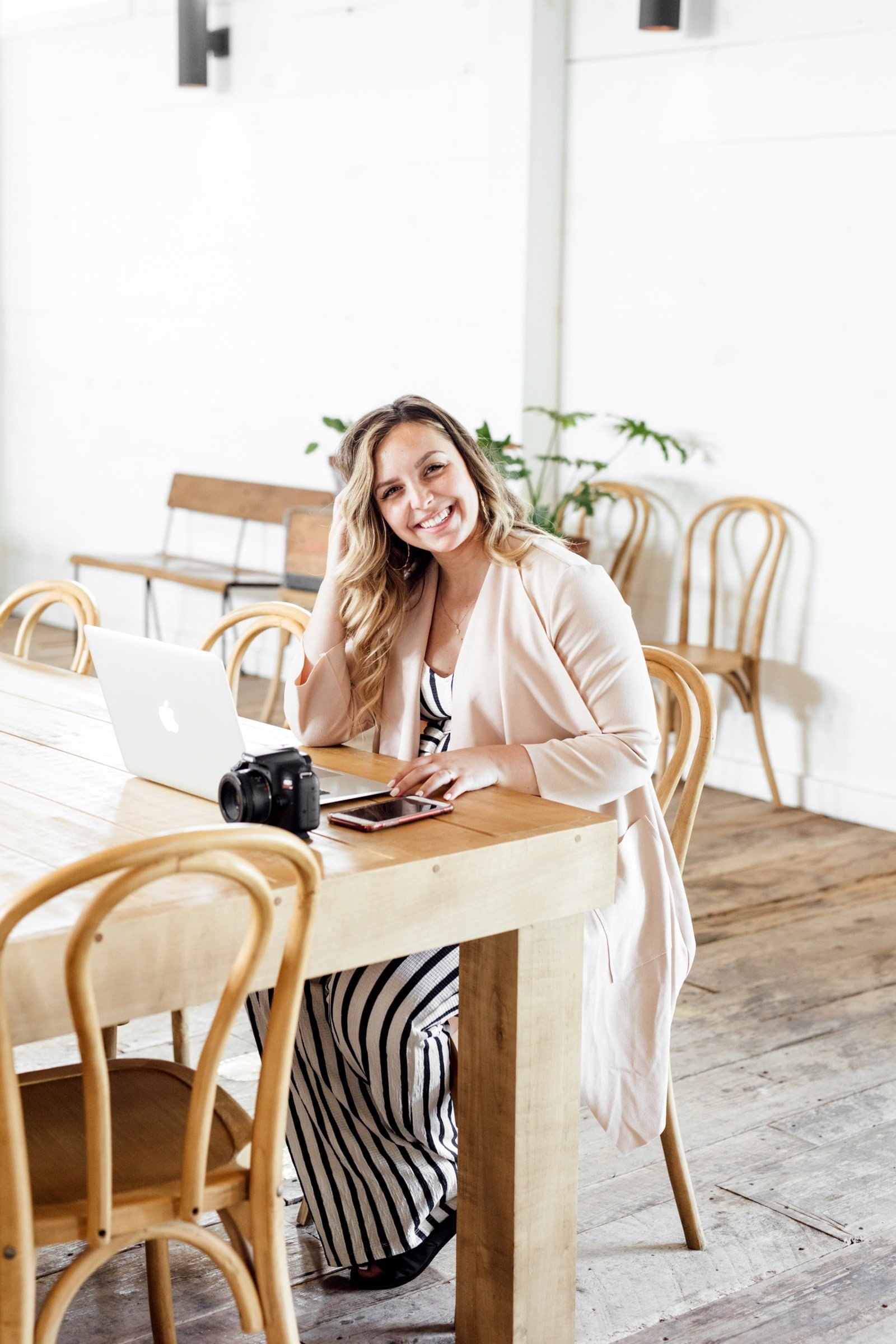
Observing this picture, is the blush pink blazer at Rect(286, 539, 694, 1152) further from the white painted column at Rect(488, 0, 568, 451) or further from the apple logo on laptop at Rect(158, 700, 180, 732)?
the white painted column at Rect(488, 0, 568, 451)

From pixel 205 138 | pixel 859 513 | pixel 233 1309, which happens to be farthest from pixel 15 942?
pixel 205 138

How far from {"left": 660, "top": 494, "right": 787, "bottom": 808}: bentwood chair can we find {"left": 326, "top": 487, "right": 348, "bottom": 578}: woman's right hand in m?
2.18

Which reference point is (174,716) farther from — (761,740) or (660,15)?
(660,15)

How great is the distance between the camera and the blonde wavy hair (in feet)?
7.24

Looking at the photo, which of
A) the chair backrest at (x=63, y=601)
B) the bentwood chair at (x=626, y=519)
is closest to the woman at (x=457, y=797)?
the chair backrest at (x=63, y=601)

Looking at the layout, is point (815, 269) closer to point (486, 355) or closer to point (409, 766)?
point (486, 355)

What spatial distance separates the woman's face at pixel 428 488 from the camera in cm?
217

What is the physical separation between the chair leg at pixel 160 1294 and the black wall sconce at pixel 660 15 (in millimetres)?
3701

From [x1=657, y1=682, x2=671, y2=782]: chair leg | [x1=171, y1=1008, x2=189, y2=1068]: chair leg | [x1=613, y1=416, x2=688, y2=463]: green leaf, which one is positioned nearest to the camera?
[x1=171, y1=1008, x2=189, y2=1068]: chair leg

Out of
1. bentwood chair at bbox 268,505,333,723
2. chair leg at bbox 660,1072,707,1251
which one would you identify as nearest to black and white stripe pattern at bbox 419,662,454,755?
chair leg at bbox 660,1072,707,1251

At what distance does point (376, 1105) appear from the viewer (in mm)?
2020

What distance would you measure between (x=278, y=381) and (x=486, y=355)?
1208 millimetres

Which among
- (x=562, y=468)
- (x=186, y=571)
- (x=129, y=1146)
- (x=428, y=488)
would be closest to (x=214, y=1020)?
(x=129, y=1146)

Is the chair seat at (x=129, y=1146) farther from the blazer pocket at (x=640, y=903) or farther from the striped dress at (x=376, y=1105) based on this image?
the blazer pocket at (x=640, y=903)
